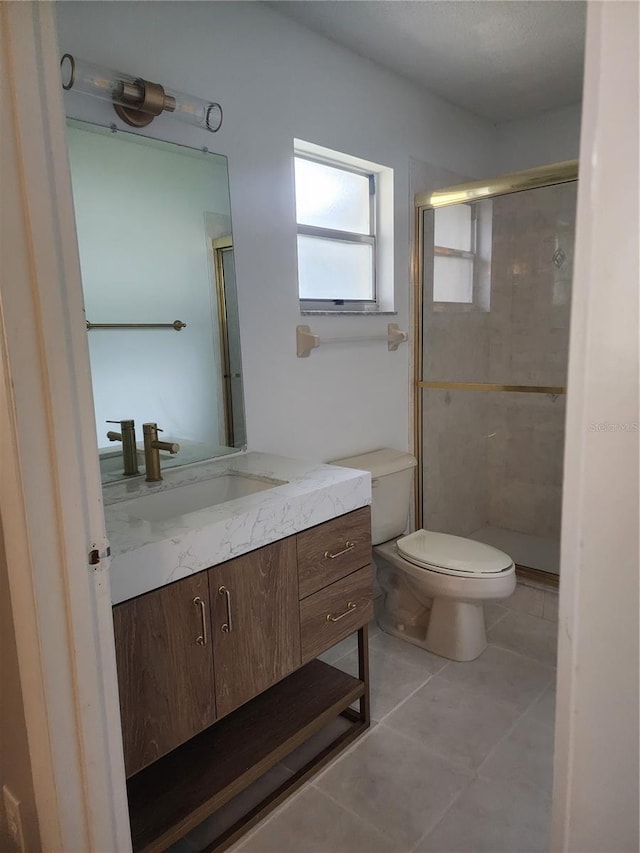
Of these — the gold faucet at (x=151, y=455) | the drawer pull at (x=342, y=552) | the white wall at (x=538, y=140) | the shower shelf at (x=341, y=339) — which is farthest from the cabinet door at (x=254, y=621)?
the white wall at (x=538, y=140)

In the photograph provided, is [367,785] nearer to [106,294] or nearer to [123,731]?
[123,731]

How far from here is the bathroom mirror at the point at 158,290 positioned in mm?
1682

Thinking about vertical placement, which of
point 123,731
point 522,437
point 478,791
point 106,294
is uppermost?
point 106,294

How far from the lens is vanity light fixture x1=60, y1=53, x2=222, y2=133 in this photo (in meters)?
1.49

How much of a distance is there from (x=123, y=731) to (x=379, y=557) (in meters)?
1.41

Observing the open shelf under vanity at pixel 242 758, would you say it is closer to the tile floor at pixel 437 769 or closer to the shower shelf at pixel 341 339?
the tile floor at pixel 437 769

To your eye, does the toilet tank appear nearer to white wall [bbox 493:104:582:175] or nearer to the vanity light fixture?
the vanity light fixture

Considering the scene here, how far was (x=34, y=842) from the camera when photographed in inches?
48.3

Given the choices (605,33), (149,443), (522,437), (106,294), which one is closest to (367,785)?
(149,443)

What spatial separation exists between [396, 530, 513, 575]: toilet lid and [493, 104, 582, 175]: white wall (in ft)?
6.54

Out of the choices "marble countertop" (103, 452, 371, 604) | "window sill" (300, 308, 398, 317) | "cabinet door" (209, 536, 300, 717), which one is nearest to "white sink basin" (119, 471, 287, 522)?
"marble countertop" (103, 452, 371, 604)

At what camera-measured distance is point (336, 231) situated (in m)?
2.47

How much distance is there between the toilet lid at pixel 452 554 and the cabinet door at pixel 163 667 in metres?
1.11

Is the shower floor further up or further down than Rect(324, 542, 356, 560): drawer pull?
further down
